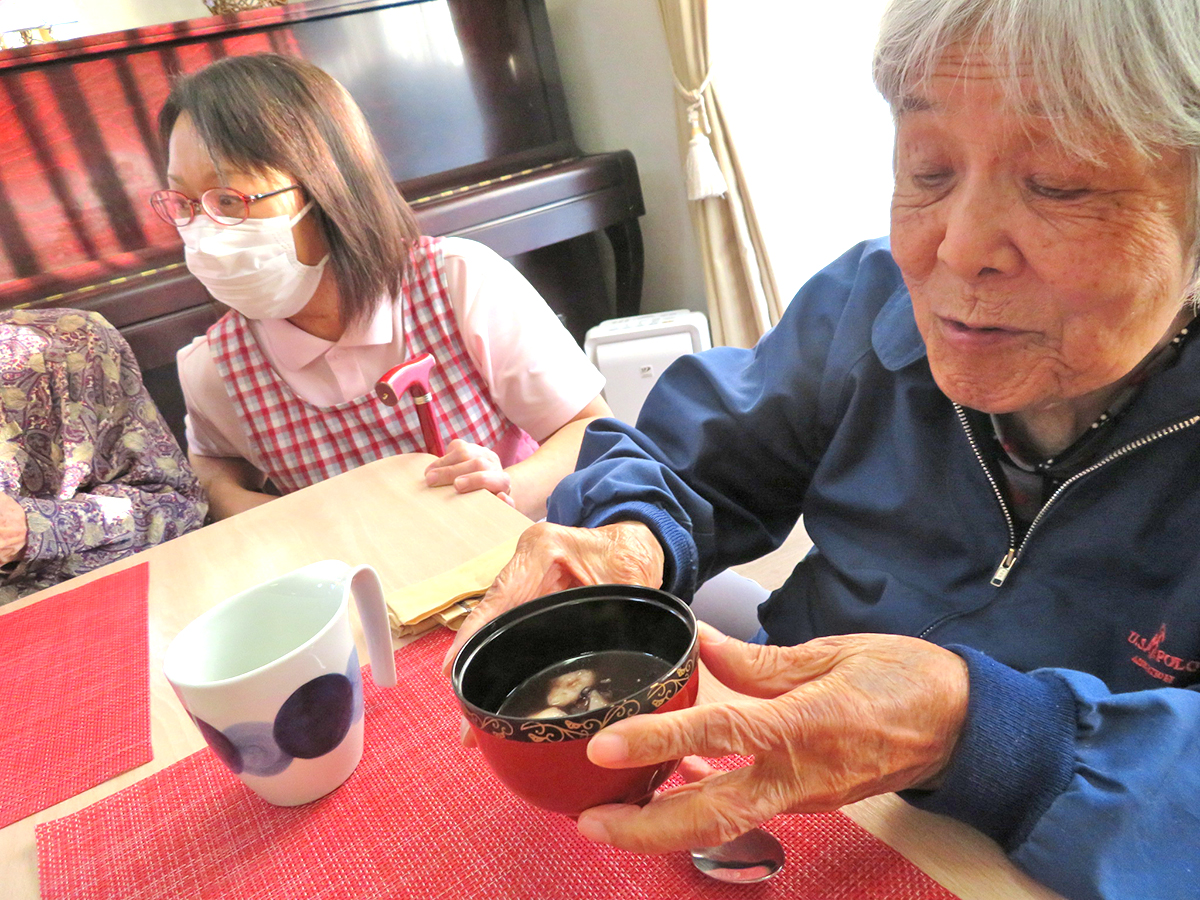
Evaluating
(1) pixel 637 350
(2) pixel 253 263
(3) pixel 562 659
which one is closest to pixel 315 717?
(3) pixel 562 659

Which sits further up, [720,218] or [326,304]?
[326,304]

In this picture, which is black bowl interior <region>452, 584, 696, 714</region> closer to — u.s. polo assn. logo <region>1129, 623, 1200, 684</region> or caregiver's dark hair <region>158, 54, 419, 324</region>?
u.s. polo assn. logo <region>1129, 623, 1200, 684</region>

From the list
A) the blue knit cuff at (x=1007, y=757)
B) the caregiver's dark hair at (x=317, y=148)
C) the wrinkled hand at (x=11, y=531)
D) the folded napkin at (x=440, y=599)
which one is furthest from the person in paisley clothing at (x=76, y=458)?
the blue knit cuff at (x=1007, y=757)

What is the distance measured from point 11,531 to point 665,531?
45.2 inches

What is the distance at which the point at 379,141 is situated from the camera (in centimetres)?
276

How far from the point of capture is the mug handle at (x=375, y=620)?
0.65 metres

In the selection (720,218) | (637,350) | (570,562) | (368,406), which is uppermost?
(570,562)

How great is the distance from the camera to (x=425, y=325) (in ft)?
5.24

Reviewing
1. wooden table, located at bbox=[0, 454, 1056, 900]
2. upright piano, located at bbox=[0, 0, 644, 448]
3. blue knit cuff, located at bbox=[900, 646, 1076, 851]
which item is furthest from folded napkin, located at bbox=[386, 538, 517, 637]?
upright piano, located at bbox=[0, 0, 644, 448]

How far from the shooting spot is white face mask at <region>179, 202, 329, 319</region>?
1.51 m

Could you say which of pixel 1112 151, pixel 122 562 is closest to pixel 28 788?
pixel 122 562

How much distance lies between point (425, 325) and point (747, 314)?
165 centimetres

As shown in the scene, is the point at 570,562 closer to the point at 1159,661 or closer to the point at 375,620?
the point at 375,620

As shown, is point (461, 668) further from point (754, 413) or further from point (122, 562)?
point (122, 562)
